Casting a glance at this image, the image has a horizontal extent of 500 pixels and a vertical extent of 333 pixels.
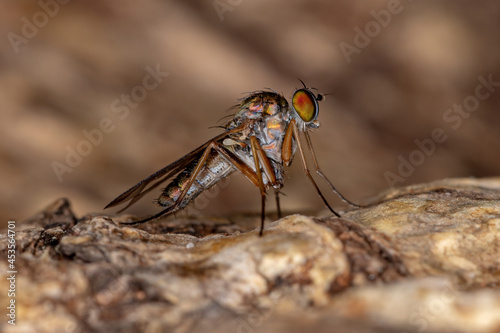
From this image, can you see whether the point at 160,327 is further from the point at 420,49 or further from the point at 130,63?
the point at 420,49

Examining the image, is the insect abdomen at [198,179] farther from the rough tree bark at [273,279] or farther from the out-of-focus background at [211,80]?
the out-of-focus background at [211,80]

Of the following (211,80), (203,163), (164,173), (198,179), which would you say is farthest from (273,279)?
(211,80)

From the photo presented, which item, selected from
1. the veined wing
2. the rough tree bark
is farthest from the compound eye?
the rough tree bark

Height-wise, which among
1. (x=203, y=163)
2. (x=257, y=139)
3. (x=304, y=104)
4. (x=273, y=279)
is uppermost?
(x=304, y=104)

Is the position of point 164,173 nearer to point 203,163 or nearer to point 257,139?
point 203,163

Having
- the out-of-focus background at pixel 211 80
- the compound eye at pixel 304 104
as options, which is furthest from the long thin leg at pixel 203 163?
the out-of-focus background at pixel 211 80
